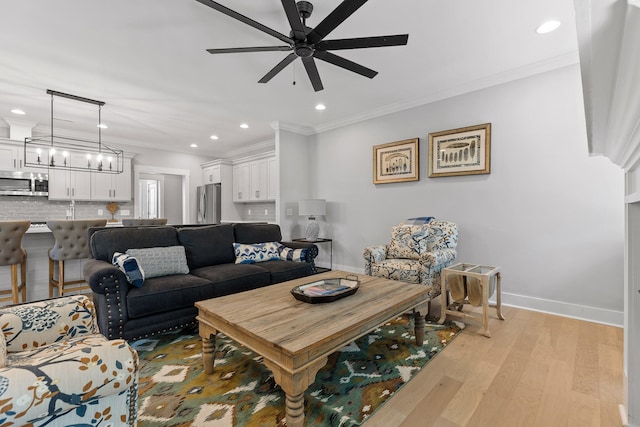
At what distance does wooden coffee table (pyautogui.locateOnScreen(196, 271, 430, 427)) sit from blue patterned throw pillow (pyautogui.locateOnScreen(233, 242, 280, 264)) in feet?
3.59

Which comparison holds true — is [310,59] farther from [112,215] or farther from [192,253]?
[112,215]

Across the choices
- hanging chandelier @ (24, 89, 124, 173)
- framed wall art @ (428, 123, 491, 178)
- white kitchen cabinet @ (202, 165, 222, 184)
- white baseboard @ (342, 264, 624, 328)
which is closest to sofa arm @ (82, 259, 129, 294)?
hanging chandelier @ (24, 89, 124, 173)

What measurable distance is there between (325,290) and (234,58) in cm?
243

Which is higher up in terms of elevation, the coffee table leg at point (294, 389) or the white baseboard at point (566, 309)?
the coffee table leg at point (294, 389)

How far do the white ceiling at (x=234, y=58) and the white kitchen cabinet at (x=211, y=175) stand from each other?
5.98 feet

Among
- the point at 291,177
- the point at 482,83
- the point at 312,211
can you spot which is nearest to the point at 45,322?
the point at 312,211

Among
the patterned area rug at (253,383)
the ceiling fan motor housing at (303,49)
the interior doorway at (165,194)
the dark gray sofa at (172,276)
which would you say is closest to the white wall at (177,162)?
the interior doorway at (165,194)

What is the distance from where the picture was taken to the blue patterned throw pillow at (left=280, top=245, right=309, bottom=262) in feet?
11.3

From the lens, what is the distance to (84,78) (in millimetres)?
3279

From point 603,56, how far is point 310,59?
192 centimetres

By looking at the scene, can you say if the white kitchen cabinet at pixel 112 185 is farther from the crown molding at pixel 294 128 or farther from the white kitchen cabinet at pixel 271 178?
the crown molding at pixel 294 128

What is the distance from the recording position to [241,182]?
6.25 meters

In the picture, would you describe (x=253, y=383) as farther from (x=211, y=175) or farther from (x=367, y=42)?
(x=211, y=175)

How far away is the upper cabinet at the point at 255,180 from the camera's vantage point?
219 inches
